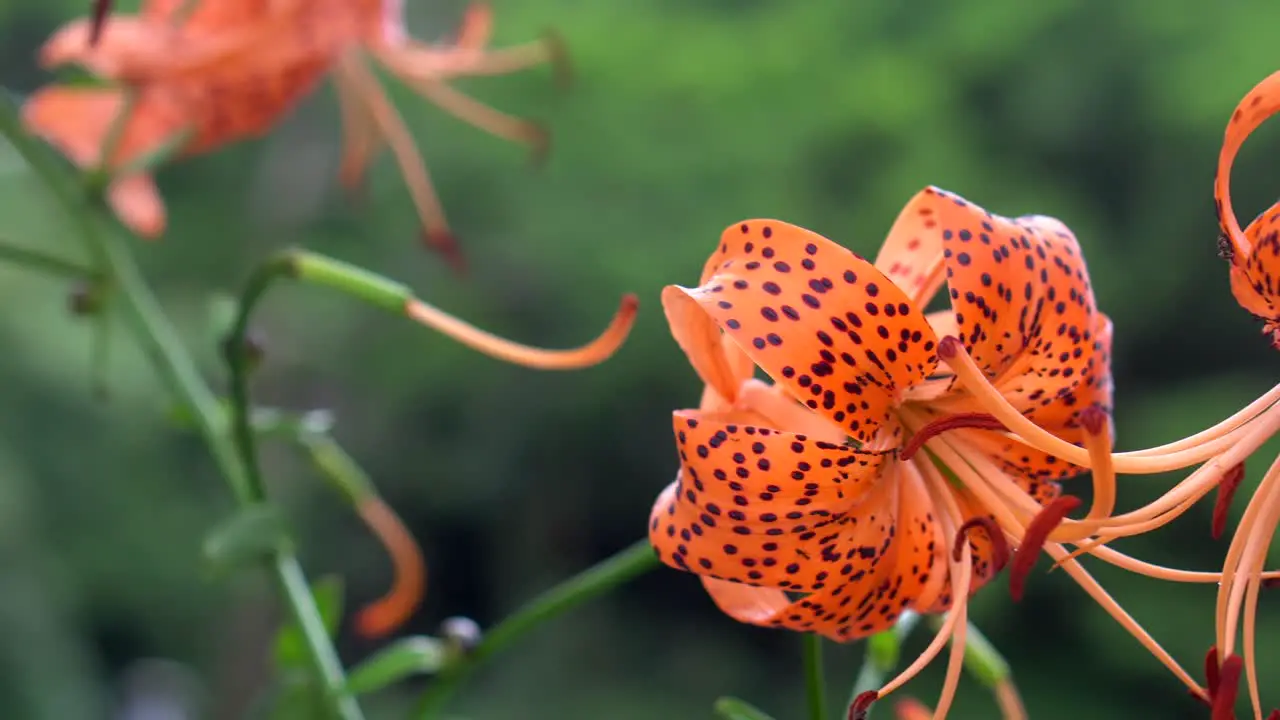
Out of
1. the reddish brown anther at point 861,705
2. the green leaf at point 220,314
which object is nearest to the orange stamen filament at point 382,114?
the green leaf at point 220,314

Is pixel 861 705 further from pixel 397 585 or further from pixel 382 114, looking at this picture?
pixel 382 114

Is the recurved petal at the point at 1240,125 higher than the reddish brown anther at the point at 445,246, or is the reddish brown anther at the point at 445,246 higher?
the recurved petal at the point at 1240,125

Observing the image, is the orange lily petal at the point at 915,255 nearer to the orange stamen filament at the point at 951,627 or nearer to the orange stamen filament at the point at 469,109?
the orange stamen filament at the point at 951,627

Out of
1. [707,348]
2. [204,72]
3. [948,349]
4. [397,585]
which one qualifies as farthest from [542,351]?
[204,72]

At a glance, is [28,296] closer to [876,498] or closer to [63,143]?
[63,143]

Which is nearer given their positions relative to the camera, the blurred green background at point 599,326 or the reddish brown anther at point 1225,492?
the reddish brown anther at point 1225,492

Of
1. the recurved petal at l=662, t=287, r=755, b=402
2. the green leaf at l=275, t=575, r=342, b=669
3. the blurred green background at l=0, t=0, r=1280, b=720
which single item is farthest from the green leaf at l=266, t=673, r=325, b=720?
the blurred green background at l=0, t=0, r=1280, b=720

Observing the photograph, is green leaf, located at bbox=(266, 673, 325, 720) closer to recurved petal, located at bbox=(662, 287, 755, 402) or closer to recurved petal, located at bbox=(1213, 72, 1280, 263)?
recurved petal, located at bbox=(662, 287, 755, 402)

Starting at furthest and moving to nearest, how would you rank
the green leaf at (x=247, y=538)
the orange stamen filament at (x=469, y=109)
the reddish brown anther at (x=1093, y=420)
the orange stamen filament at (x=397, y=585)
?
the orange stamen filament at (x=469, y=109)
the orange stamen filament at (x=397, y=585)
the green leaf at (x=247, y=538)
the reddish brown anther at (x=1093, y=420)
